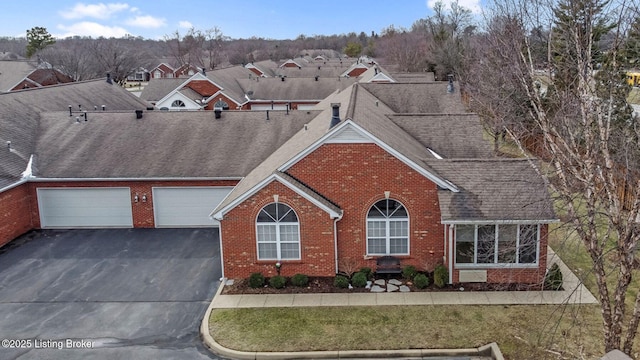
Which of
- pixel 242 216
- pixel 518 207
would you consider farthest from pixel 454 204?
pixel 242 216

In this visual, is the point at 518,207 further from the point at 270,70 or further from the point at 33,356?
the point at 270,70

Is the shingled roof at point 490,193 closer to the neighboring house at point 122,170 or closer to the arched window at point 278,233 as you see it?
the arched window at point 278,233

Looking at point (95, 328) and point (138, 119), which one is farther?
point (138, 119)

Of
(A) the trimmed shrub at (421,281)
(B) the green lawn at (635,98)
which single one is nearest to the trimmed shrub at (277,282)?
(A) the trimmed shrub at (421,281)

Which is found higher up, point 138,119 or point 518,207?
point 138,119

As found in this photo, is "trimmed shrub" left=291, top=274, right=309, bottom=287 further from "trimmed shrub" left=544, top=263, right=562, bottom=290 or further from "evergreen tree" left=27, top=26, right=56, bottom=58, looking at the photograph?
"evergreen tree" left=27, top=26, right=56, bottom=58

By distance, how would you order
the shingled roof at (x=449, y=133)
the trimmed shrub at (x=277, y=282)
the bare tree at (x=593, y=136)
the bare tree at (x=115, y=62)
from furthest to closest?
the bare tree at (x=115, y=62) < the shingled roof at (x=449, y=133) < the trimmed shrub at (x=277, y=282) < the bare tree at (x=593, y=136)

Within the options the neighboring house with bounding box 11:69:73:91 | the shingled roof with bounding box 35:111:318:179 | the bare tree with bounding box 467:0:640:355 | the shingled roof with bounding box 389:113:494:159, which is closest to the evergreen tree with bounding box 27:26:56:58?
the neighboring house with bounding box 11:69:73:91
